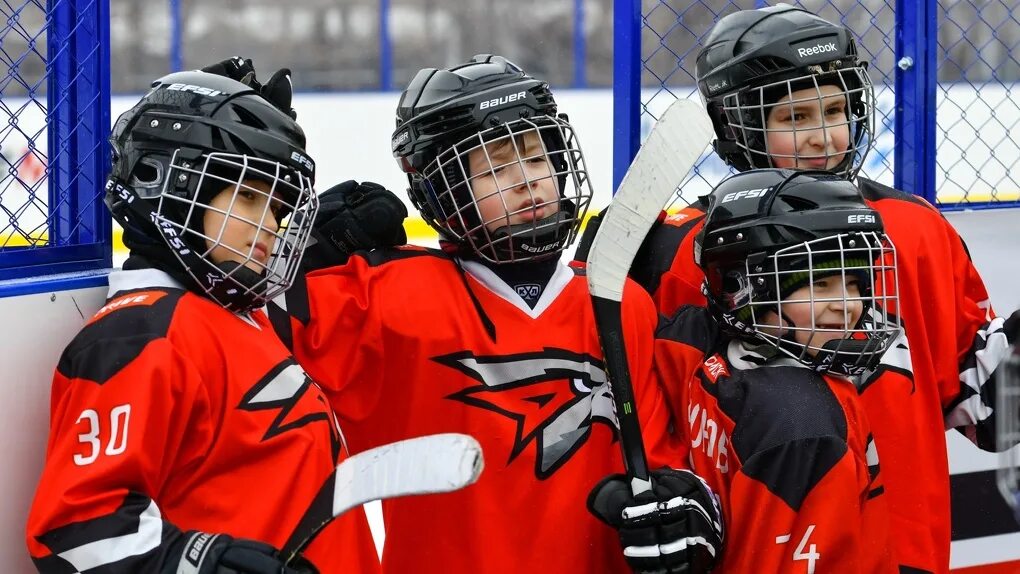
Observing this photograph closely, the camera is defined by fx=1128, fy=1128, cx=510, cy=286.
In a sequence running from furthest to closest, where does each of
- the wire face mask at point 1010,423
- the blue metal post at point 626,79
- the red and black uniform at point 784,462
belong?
the blue metal post at point 626,79
the red and black uniform at point 784,462
the wire face mask at point 1010,423

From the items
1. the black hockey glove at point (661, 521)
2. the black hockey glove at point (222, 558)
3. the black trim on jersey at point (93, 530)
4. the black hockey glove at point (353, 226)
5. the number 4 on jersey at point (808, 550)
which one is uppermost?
the black hockey glove at point (353, 226)

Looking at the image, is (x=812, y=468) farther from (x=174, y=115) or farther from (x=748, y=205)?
(x=174, y=115)

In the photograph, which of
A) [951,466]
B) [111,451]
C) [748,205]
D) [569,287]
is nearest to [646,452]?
[569,287]

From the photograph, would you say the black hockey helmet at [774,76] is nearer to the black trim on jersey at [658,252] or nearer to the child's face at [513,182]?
the black trim on jersey at [658,252]

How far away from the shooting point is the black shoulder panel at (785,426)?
161 cm

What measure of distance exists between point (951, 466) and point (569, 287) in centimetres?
148

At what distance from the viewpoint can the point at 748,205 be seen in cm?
177

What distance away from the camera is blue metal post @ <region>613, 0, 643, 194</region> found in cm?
246

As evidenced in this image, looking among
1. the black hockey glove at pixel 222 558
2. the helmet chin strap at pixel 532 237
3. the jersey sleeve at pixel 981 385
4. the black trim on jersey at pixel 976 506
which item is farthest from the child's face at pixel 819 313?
the black trim on jersey at pixel 976 506

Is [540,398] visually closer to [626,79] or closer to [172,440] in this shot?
[172,440]

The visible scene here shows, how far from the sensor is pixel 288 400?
155 centimetres

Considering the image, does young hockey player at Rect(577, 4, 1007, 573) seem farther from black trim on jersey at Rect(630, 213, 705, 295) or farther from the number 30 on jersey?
the number 30 on jersey

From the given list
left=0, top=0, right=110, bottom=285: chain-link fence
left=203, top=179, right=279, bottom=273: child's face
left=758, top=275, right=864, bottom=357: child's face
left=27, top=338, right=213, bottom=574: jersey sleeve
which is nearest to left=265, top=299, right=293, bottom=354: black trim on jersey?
left=203, top=179, right=279, bottom=273: child's face

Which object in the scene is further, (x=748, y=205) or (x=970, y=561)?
(x=970, y=561)
